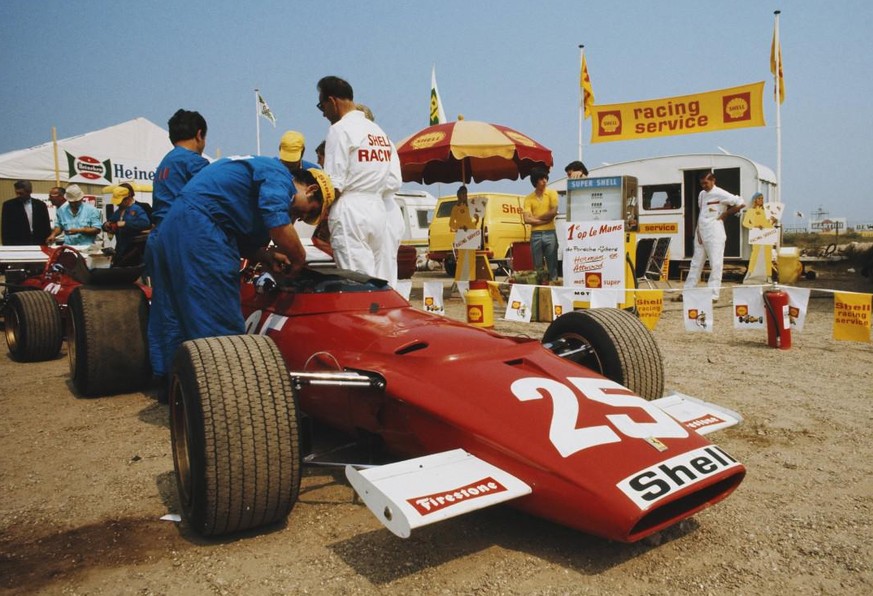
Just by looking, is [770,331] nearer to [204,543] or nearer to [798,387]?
[798,387]

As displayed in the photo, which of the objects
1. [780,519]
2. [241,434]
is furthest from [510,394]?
[780,519]

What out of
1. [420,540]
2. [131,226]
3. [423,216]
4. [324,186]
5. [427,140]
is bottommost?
[420,540]

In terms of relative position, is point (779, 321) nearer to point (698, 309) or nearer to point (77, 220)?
point (698, 309)

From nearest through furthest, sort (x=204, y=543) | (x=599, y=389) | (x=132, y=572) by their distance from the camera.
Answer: (x=132, y=572) < (x=204, y=543) < (x=599, y=389)

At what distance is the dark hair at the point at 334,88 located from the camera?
4.57 metres

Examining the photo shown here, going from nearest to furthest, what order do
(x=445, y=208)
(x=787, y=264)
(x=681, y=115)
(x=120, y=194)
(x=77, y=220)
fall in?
(x=120, y=194), (x=77, y=220), (x=787, y=264), (x=681, y=115), (x=445, y=208)

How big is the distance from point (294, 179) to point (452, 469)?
2084 millimetres

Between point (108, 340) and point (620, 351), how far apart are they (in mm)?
3540

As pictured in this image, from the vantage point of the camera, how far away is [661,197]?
14336mm

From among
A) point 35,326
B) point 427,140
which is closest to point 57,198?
point 35,326

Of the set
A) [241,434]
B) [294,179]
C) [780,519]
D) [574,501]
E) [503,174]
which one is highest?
[503,174]

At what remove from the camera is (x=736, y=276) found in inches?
553

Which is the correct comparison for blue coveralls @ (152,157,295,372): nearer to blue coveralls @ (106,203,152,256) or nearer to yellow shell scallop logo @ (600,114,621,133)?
blue coveralls @ (106,203,152,256)

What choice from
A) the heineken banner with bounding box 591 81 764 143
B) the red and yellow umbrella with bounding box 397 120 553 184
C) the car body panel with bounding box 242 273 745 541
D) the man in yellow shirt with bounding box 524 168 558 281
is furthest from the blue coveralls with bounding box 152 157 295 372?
the heineken banner with bounding box 591 81 764 143
